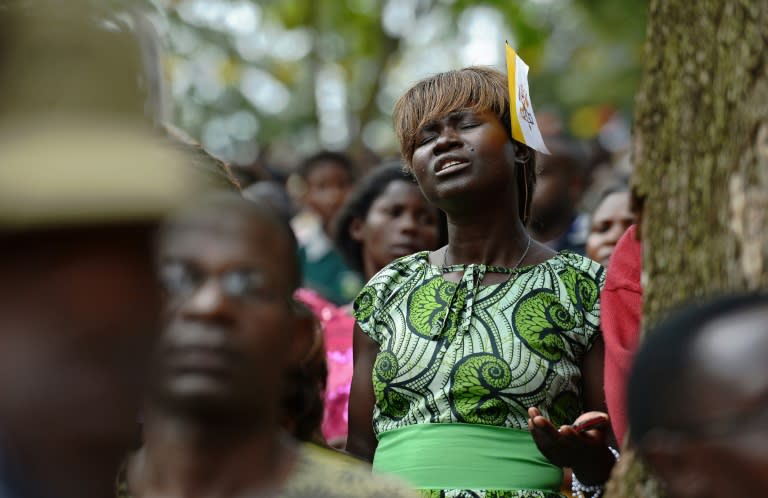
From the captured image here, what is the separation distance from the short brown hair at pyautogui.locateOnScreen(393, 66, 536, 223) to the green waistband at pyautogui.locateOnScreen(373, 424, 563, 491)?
2.89ft

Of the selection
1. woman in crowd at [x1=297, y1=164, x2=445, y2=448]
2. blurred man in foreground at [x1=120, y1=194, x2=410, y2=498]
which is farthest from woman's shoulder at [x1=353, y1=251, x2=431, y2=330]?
blurred man in foreground at [x1=120, y1=194, x2=410, y2=498]

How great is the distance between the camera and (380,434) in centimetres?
331

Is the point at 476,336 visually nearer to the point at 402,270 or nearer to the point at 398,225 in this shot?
the point at 402,270

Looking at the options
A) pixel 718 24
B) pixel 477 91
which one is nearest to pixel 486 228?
pixel 477 91

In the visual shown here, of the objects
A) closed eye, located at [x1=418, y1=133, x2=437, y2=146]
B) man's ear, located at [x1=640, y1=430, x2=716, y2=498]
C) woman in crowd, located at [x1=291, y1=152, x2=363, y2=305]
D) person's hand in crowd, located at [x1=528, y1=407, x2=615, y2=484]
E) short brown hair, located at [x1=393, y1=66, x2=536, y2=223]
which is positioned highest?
short brown hair, located at [x1=393, y1=66, x2=536, y2=223]

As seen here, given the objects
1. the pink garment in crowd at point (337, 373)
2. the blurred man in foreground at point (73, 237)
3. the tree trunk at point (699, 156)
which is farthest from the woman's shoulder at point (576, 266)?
the blurred man in foreground at point (73, 237)

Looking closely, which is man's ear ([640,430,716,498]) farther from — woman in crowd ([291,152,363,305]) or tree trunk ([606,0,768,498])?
woman in crowd ([291,152,363,305])

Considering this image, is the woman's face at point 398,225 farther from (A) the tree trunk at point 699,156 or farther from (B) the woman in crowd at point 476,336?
(A) the tree trunk at point 699,156

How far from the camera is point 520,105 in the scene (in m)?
3.32

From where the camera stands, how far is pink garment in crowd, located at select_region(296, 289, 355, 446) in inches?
181

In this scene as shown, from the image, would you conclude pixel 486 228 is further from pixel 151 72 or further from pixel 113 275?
pixel 113 275

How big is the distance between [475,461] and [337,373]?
1688mm

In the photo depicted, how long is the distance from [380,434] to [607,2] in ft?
37.4

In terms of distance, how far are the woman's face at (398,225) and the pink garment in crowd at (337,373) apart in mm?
366
